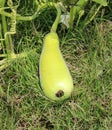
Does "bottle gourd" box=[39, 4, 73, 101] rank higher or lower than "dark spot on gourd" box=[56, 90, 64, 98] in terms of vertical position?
higher

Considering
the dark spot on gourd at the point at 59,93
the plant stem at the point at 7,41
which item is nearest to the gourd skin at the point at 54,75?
the dark spot on gourd at the point at 59,93

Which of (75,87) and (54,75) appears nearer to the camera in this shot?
(54,75)

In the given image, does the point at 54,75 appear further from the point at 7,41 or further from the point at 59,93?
the point at 7,41

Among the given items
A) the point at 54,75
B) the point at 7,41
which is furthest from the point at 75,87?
the point at 7,41

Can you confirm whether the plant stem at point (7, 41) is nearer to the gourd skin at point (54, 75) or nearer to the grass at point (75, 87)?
the grass at point (75, 87)

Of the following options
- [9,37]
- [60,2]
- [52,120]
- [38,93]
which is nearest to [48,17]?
[60,2]

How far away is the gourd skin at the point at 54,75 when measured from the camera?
1.76 metres

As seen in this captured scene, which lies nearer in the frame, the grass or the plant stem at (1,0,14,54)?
the grass

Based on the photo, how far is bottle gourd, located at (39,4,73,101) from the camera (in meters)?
1.76

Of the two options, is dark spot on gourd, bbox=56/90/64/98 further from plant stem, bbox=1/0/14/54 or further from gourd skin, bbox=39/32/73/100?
plant stem, bbox=1/0/14/54

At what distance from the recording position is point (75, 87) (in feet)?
6.37

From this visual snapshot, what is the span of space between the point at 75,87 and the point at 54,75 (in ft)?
→ 0.64

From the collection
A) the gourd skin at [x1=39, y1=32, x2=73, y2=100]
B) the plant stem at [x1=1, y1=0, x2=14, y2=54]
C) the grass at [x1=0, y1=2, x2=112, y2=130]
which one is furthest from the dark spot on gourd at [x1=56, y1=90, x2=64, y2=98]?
the plant stem at [x1=1, y1=0, x2=14, y2=54]

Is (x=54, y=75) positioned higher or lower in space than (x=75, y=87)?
higher
